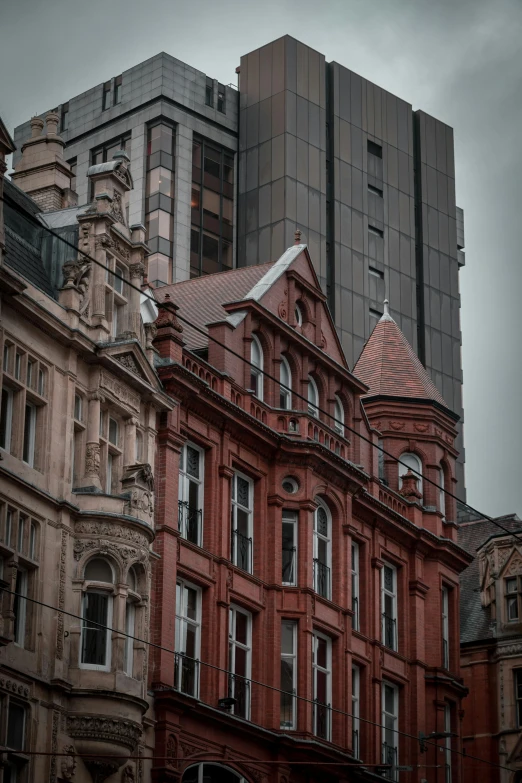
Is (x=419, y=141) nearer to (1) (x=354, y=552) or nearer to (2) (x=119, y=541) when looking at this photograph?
(1) (x=354, y=552)

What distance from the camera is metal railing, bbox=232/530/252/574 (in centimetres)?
5122

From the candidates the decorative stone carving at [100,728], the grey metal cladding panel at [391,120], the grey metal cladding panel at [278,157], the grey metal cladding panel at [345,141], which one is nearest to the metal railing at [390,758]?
the decorative stone carving at [100,728]

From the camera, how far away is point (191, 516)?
49.6 metres

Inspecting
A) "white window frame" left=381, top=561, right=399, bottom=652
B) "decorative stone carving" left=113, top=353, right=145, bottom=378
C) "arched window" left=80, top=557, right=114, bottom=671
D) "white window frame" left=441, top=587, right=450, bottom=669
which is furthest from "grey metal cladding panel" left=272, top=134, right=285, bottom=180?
"arched window" left=80, top=557, right=114, bottom=671

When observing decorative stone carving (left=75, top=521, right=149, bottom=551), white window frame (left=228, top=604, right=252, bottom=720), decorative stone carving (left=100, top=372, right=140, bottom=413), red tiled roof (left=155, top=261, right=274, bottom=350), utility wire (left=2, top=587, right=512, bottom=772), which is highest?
red tiled roof (left=155, top=261, right=274, bottom=350)

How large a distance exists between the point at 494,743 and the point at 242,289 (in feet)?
67.8

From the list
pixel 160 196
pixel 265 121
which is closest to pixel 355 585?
pixel 160 196

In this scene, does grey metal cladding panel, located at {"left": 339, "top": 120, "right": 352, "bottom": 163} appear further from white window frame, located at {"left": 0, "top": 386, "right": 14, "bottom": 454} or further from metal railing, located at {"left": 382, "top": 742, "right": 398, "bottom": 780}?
white window frame, located at {"left": 0, "top": 386, "right": 14, "bottom": 454}

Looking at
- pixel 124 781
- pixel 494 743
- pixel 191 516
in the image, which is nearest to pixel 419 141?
pixel 494 743

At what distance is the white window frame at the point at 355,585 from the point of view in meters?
56.1

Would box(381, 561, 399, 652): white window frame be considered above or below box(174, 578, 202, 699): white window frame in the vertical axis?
above

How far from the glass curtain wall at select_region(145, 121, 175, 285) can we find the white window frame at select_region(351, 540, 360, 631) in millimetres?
47899

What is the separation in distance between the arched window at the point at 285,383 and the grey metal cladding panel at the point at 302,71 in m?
55.1

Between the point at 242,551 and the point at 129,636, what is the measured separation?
8647 mm
